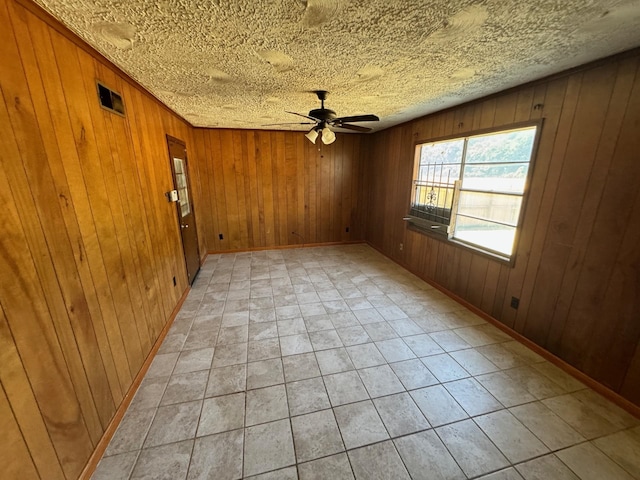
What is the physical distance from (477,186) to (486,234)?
0.56 m

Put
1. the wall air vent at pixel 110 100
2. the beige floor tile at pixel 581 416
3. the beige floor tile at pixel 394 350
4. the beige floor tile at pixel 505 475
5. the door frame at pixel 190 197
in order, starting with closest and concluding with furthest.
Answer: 1. the beige floor tile at pixel 505 475
2. the beige floor tile at pixel 581 416
3. the wall air vent at pixel 110 100
4. the beige floor tile at pixel 394 350
5. the door frame at pixel 190 197

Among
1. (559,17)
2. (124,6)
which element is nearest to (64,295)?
(124,6)

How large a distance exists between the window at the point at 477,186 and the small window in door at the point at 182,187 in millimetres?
3422

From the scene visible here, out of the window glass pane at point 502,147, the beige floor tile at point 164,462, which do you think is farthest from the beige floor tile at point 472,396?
the window glass pane at point 502,147

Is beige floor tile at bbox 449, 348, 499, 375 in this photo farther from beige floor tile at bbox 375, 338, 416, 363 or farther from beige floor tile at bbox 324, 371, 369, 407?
beige floor tile at bbox 324, 371, 369, 407

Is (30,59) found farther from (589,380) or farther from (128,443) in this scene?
(589,380)

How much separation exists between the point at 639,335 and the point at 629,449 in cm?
70

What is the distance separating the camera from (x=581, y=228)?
1.97m

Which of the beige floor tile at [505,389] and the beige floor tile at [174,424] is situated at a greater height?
the beige floor tile at [505,389]

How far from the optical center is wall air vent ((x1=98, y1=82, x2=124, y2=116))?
1.75 meters

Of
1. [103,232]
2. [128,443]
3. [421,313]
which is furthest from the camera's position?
[421,313]

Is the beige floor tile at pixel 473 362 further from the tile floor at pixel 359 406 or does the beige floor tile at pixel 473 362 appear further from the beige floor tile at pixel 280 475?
the beige floor tile at pixel 280 475

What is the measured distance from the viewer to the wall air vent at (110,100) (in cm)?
175

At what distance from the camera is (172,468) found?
1424 mm
